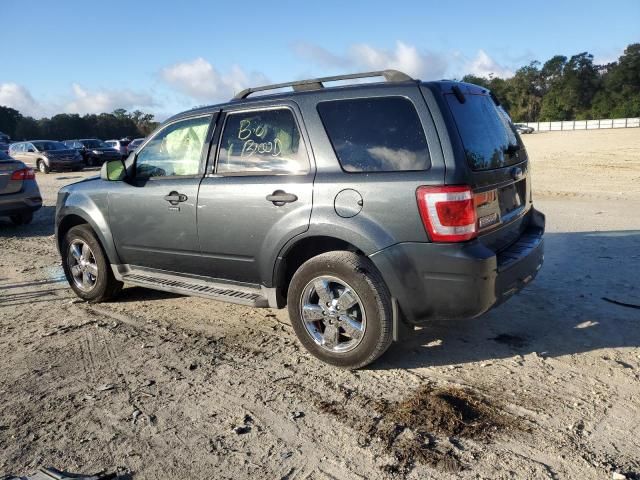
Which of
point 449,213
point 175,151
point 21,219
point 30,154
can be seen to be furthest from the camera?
point 30,154

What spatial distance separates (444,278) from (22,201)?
9.25m

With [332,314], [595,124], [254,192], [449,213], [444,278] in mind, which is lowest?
[595,124]

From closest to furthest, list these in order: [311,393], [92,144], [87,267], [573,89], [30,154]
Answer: [311,393]
[87,267]
[30,154]
[92,144]
[573,89]

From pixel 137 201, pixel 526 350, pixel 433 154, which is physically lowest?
pixel 526 350

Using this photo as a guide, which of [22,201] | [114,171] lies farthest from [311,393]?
[22,201]

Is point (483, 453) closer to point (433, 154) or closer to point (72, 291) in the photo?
point (433, 154)

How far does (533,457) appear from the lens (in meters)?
2.78

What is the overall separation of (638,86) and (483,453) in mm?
113042

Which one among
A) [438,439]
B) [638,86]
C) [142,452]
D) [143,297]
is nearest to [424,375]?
[438,439]

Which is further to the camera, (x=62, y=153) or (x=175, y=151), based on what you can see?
(x=62, y=153)

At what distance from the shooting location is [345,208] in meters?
3.67

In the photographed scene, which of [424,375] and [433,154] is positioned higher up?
[433,154]

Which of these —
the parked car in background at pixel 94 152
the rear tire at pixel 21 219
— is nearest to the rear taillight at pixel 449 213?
the rear tire at pixel 21 219

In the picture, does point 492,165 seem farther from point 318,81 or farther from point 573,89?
point 573,89
